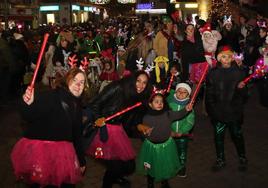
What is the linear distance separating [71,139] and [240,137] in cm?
310

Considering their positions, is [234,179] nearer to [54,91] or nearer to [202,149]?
[202,149]

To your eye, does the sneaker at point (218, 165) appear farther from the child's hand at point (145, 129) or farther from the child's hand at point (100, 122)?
the child's hand at point (100, 122)

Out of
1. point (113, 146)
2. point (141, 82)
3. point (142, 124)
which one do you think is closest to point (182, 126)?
point (142, 124)

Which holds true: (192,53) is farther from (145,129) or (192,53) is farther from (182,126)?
(145,129)

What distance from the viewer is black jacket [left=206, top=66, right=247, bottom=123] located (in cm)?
663

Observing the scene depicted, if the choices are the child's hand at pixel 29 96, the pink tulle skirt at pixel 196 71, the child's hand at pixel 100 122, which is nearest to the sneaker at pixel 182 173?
the child's hand at pixel 100 122

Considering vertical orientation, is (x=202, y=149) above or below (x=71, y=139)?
below

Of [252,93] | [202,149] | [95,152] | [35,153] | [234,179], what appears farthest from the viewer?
[252,93]

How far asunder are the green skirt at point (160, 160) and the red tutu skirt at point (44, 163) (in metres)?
1.54

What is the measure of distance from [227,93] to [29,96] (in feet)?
11.5

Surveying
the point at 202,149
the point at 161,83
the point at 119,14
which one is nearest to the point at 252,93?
the point at 161,83

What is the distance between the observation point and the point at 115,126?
19.1 feet

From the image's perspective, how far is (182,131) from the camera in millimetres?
6500

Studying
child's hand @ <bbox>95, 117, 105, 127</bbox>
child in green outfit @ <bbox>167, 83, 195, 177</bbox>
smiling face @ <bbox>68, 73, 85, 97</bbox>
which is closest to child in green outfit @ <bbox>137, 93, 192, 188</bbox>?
child in green outfit @ <bbox>167, 83, 195, 177</bbox>
